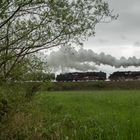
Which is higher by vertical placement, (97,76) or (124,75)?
(124,75)

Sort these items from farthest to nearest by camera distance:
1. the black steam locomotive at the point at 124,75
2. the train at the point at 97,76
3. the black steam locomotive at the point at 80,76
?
1. the black steam locomotive at the point at 124,75
2. the train at the point at 97,76
3. the black steam locomotive at the point at 80,76

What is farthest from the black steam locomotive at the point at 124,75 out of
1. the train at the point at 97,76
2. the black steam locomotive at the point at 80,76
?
the black steam locomotive at the point at 80,76

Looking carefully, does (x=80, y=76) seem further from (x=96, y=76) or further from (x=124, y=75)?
(x=124, y=75)

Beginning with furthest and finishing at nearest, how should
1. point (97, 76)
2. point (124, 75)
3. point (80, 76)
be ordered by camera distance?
point (97, 76) < point (124, 75) < point (80, 76)

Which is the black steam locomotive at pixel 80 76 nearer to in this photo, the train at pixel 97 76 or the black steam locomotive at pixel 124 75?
the train at pixel 97 76

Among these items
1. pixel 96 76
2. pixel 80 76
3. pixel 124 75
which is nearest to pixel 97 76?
pixel 96 76

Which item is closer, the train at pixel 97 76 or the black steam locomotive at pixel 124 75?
the train at pixel 97 76

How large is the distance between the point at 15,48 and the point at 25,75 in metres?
1.19

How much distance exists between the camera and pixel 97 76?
74.0 m

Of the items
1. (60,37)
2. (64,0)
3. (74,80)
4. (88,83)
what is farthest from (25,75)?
(74,80)

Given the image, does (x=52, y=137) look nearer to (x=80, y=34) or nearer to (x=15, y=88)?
(x=15, y=88)

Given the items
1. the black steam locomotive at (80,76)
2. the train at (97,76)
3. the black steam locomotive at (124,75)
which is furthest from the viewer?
the black steam locomotive at (124,75)

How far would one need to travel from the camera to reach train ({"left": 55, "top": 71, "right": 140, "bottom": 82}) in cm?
7188

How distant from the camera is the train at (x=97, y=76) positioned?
71.9 m
